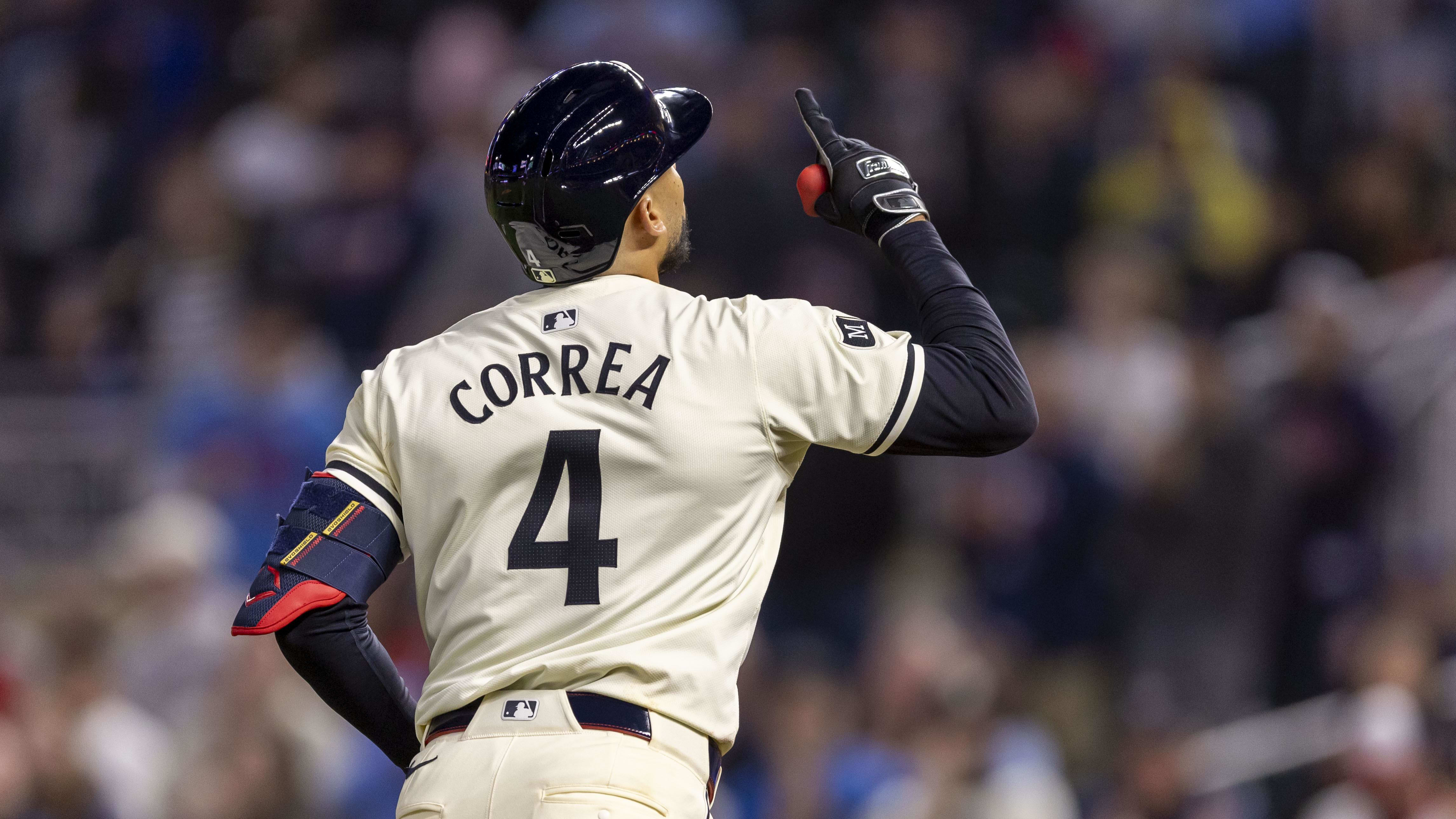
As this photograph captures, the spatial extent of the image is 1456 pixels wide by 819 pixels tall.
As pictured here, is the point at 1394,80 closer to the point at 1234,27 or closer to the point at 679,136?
the point at 1234,27

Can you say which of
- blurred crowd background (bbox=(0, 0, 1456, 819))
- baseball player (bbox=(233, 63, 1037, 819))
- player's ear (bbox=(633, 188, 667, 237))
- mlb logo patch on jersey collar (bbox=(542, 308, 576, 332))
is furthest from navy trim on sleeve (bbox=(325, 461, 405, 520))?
blurred crowd background (bbox=(0, 0, 1456, 819))

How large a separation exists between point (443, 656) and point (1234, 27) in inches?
286

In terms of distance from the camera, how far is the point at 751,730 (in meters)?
6.62

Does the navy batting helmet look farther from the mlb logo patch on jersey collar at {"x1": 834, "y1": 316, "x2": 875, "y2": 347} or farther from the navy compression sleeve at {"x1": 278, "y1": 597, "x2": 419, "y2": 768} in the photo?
the navy compression sleeve at {"x1": 278, "y1": 597, "x2": 419, "y2": 768}

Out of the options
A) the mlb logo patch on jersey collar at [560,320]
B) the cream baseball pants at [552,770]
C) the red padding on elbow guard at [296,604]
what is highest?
the mlb logo patch on jersey collar at [560,320]

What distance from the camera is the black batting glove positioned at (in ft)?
9.70

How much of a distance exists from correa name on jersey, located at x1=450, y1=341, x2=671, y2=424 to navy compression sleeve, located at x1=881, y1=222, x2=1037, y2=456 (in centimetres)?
40

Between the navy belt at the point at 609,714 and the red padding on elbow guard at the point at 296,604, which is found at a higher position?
the red padding on elbow guard at the point at 296,604

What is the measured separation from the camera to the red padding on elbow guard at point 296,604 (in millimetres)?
2646

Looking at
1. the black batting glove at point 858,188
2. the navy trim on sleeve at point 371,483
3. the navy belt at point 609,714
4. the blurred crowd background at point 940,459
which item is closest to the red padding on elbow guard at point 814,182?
the black batting glove at point 858,188

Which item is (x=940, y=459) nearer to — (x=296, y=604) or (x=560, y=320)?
(x=560, y=320)

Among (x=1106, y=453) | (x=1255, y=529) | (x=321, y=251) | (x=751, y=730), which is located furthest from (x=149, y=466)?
(x=1255, y=529)

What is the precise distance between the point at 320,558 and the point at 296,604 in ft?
0.26

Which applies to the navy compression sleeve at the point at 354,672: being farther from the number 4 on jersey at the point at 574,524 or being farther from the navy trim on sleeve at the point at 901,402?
the navy trim on sleeve at the point at 901,402
